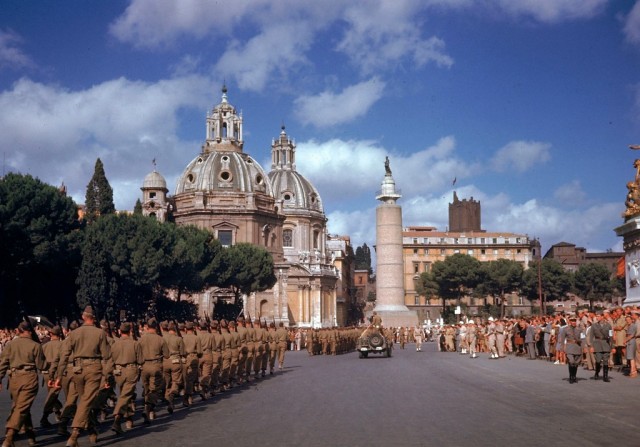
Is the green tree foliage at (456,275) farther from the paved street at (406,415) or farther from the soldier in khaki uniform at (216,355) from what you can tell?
the soldier in khaki uniform at (216,355)

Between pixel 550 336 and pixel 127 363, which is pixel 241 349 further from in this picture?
pixel 550 336

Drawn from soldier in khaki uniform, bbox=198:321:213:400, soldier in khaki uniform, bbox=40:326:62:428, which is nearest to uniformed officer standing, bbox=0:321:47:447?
soldier in khaki uniform, bbox=40:326:62:428

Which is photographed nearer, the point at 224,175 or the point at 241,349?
the point at 241,349

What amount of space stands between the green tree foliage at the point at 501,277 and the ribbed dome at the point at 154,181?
41711mm

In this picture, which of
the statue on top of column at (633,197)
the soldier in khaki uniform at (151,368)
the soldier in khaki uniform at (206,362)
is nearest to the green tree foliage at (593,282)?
the statue on top of column at (633,197)

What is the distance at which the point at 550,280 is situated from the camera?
3863 inches

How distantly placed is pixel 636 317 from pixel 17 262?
37543mm

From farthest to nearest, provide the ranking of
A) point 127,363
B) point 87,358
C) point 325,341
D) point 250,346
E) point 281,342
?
point 325,341
point 281,342
point 250,346
point 127,363
point 87,358

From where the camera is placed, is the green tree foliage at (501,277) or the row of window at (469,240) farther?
the row of window at (469,240)

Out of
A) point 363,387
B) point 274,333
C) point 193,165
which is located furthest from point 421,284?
point 363,387

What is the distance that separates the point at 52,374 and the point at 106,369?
61.0 inches

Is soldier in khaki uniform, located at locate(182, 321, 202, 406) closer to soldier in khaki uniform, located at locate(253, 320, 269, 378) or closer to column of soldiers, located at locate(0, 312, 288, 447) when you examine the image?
column of soldiers, located at locate(0, 312, 288, 447)

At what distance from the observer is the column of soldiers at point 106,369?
1194 cm

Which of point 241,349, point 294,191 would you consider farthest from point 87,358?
point 294,191
